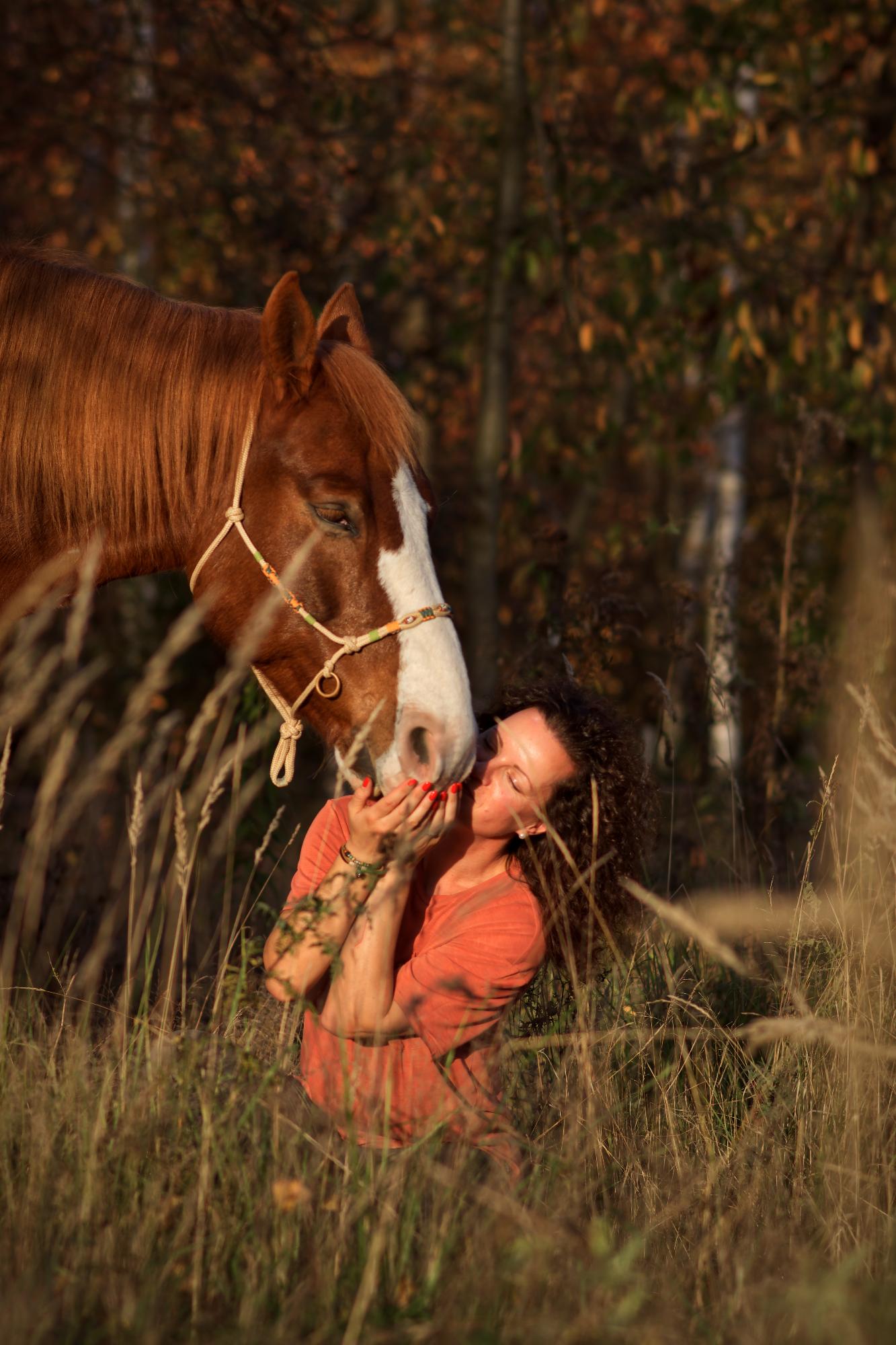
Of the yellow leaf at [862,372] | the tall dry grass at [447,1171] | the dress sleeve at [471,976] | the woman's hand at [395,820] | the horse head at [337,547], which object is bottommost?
the tall dry grass at [447,1171]

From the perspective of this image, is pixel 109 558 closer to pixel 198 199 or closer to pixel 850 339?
pixel 850 339

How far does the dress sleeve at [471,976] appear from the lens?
2.46m

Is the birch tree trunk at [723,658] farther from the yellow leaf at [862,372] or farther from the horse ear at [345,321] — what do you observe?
the horse ear at [345,321]

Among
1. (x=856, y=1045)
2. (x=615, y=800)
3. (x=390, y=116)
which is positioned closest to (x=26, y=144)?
(x=390, y=116)

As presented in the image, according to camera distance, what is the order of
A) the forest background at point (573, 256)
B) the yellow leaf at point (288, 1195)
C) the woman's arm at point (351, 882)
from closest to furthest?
the yellow leaf at point (288, 1195)
the woman's arm at point (351, 882)
the forest background at point (573, 256)

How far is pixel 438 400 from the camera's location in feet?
28.6

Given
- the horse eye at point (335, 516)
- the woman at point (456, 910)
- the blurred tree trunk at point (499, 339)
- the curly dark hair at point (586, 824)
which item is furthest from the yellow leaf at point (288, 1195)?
the blurred tree trunk at point (499, 339)

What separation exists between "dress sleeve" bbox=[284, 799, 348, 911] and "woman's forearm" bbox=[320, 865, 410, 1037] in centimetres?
27

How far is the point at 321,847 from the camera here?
2.79m

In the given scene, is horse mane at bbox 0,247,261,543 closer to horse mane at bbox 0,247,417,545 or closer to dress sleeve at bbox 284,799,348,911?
horse mane at bbox 0,247,417,545

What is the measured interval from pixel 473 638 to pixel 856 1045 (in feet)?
12.3

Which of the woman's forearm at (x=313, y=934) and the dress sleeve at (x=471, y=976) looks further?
the dress sleeve at (x=471, y=976)

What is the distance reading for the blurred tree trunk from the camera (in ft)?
19.8

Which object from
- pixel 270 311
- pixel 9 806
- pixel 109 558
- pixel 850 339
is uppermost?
pixel 850 339
